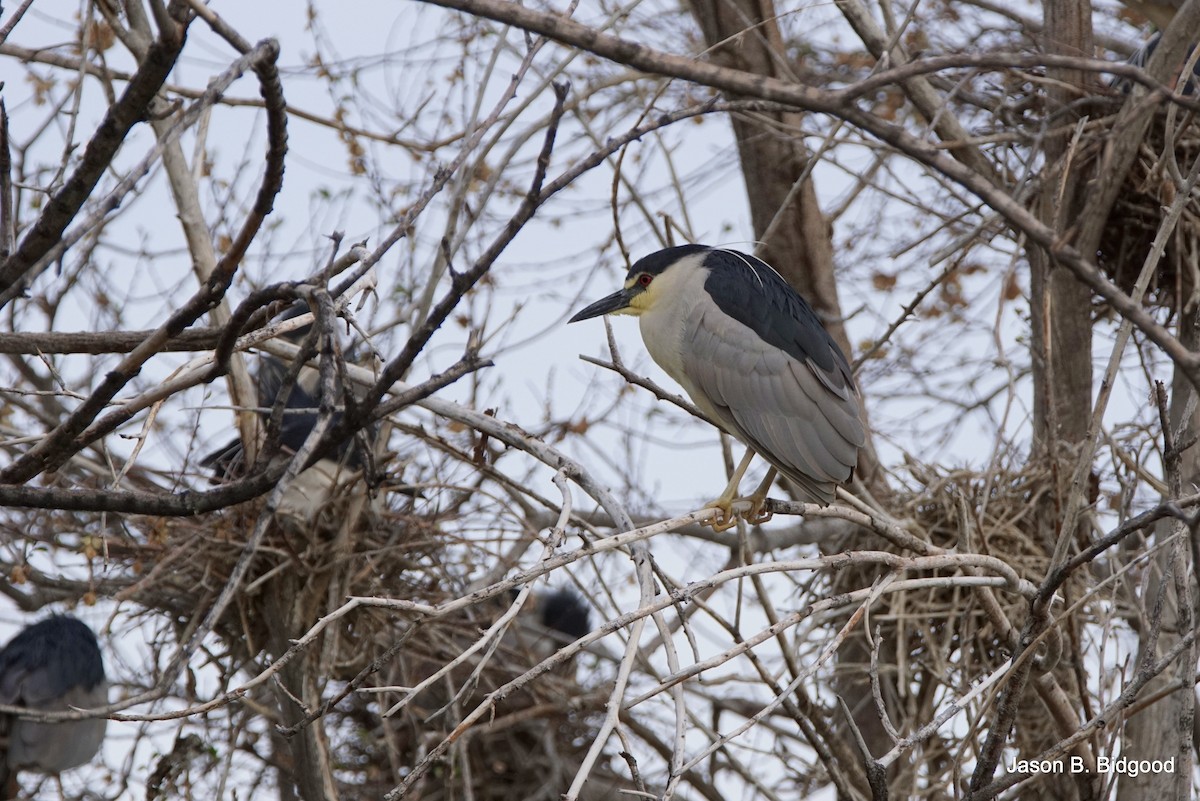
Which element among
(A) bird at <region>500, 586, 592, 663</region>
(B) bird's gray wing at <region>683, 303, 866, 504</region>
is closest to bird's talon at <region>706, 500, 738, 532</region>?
(B) bird's gray wing at <region>683, 303, 866, 504</region>

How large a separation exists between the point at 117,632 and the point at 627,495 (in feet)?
6.54

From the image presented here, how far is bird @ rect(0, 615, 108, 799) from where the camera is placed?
4340 millimetres

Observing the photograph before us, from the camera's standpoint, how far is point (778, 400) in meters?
3.07

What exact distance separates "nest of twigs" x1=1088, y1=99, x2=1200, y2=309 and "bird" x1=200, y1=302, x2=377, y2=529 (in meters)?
2.47

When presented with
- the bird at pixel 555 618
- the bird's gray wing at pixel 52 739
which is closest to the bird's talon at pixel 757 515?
the bird at pixel 555 618

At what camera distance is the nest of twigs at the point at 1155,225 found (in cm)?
371

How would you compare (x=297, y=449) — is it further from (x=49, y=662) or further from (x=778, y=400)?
(x=778, y=400)

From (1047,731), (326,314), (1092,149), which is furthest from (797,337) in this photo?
(326,314)

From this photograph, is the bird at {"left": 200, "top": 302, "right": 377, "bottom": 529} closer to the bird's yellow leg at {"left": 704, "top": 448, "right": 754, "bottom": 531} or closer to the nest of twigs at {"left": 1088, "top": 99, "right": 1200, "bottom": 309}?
the bird's yellow leg at {"left": 704, "top": 448, "right": 754, "bottom": 531}

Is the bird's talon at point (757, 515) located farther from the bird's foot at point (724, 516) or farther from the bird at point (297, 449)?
A: the bird at point (297, 449)

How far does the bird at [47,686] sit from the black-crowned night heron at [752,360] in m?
2.39

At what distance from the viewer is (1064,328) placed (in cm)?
407

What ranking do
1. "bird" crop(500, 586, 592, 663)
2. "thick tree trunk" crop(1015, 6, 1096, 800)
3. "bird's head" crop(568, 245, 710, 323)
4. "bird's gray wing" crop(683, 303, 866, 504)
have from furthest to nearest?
"bird" crop(500, 586, 592, 663) → "thick tree trunk" crop(1015, 6, 1096, 800) → "bird's head" crop(568, 245, 710, 323) → "bird's gray wing" crop(683, 303, 866, 504)

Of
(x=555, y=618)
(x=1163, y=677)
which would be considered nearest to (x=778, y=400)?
(x=1163, y=677)
